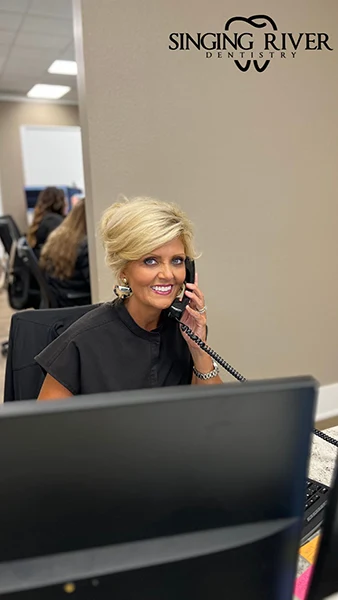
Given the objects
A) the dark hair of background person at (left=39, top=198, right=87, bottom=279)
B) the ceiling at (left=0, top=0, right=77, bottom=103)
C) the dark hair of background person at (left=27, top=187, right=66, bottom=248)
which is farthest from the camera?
the dark hair of background person at (left=27, top=187, right=66, bottom=248)

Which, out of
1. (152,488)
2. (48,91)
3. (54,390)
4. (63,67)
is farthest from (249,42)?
(48,91)

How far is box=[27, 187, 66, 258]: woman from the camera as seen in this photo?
4.25 m

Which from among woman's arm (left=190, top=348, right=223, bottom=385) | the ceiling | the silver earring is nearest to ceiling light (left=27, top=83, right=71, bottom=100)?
the ceiling

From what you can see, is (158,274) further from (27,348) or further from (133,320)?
(27,348)

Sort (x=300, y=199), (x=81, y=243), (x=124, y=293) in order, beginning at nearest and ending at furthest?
(x=124, y=293) → (x=300, y=199) → (x=81, y=243)

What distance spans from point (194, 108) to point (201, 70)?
0.17 metres

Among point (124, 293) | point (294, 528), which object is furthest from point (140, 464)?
point (124, 293)

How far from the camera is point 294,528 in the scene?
0.53 metres

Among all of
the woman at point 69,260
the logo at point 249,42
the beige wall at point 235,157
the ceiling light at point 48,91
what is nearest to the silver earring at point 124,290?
the beige wall at point 235,157

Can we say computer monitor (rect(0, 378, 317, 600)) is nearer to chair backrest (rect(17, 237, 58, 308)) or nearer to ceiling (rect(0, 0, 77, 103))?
chair backrest (rect(17, 237, 58, 308))

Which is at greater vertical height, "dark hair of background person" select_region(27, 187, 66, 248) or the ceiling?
the ceiling

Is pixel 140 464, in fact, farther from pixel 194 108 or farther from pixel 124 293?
pixel 194 108

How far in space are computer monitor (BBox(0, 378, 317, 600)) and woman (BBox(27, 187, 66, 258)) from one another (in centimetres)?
393

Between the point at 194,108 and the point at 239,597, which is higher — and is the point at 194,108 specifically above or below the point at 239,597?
above
